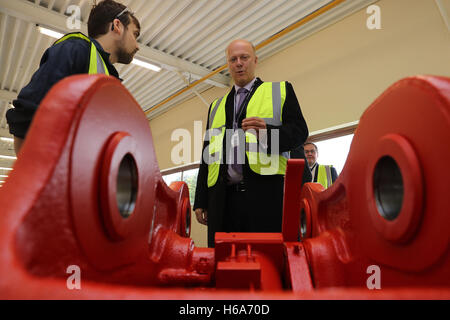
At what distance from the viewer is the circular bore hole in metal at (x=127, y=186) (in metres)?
0.51

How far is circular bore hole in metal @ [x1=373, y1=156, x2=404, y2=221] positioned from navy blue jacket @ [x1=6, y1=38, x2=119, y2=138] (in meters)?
0.98

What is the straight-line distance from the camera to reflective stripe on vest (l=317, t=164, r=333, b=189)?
148 inches

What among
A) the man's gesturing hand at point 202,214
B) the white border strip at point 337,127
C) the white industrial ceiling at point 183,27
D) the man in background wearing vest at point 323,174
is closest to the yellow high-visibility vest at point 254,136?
the man's gesturing hand at point 202,214

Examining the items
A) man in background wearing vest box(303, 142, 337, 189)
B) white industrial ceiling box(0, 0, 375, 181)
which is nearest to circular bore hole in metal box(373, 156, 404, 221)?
man in background wearing vest box(303, 142, 337, 189)

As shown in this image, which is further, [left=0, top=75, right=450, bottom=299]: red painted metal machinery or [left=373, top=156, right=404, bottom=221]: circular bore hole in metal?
[left=373, top=156, right=404, bottom=221]: circular bore hole in metal

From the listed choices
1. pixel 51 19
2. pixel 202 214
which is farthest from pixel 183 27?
pixel 202 214

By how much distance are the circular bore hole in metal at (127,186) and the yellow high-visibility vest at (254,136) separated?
93 cm

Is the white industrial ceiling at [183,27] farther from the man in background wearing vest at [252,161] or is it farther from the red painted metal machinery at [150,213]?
the red painted metal machinery at [150,213]

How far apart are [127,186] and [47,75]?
72 centimetres

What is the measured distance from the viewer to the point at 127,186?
0.53m

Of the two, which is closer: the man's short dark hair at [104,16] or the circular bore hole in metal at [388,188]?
the circular bore hole in metal at [388,188]

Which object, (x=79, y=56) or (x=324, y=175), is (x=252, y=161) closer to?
(x=79, y=56)

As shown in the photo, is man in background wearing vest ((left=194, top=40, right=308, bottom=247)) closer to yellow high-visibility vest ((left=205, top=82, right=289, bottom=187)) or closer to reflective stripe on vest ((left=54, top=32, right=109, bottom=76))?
yellow high-visibility vest ((left=205, top=82, right=289, bottom=187))

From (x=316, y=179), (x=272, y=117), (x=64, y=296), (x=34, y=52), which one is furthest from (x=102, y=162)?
(x=34, y=52)
